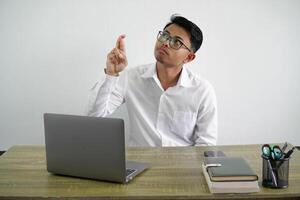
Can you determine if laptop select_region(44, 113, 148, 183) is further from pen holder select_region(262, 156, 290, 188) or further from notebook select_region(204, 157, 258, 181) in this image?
pen holder select_region(262, 156, 290, 188)

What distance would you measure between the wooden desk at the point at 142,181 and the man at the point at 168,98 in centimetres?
47

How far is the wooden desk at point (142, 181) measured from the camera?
1.29 meters

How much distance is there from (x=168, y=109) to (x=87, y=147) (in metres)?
0.97

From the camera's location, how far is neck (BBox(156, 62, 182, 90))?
2.33 m

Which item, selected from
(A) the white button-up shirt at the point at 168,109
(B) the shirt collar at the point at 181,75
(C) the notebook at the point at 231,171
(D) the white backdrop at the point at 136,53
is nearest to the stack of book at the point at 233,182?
(C) the notebook at the point at 231,171

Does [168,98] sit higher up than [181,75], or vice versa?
[181,75]

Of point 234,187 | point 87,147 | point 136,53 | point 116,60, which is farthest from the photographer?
point 136,53

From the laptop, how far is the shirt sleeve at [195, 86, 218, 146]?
33.0 inches

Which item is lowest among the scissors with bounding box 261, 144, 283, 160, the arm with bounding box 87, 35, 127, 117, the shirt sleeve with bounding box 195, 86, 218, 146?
the shirt sleeve with bounding box 195, 86, 218, 146

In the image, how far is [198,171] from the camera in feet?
5.04

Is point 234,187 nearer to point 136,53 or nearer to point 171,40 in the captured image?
point 171,40

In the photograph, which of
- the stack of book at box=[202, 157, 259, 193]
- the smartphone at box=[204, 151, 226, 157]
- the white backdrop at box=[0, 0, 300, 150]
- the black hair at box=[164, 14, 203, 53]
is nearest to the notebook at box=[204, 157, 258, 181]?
the stack of book at box=[202, 157, 259, 193]

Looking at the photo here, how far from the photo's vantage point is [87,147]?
1.41 metres

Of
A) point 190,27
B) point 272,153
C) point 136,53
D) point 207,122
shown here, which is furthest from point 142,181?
point 136,53
